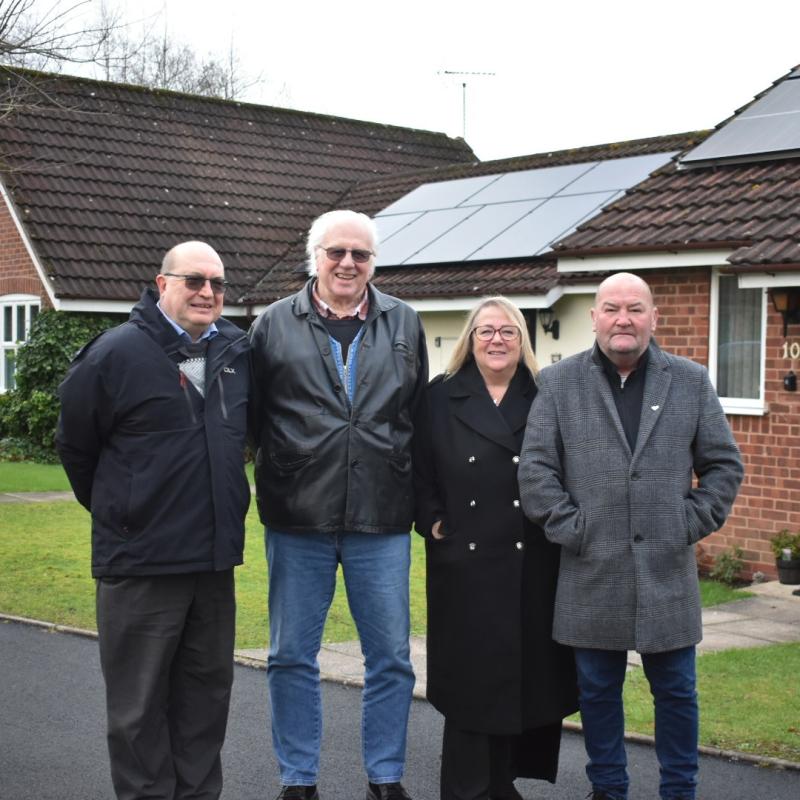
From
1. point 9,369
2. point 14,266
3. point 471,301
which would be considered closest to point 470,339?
point 471,301

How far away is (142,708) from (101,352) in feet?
4.26

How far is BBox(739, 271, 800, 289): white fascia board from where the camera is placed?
981 cm

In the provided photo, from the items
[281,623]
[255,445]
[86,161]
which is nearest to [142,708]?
[281,623]

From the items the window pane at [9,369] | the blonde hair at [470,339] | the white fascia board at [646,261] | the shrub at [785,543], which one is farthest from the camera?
the window pane at [9,369]

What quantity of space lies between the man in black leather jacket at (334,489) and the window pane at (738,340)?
6.57 meters

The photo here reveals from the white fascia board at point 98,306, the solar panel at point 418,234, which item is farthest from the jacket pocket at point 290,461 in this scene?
the white fascia board at point 98,306

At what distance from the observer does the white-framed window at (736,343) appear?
1078cm

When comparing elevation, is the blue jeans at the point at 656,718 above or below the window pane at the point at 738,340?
below

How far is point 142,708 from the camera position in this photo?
450 centimetres

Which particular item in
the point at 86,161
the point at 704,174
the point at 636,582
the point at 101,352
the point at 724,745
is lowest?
the point at 724,745

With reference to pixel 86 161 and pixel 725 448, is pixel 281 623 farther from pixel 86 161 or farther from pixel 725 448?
pixel 86 161

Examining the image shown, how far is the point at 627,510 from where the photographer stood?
186 inches

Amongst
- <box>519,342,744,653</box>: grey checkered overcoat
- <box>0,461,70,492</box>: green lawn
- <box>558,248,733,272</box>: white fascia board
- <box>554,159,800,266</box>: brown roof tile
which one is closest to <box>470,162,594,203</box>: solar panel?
<box>554,159,800,266</box>: brown roof tile

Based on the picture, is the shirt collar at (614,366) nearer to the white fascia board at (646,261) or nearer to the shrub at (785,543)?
the white fascia board at (646,261)
